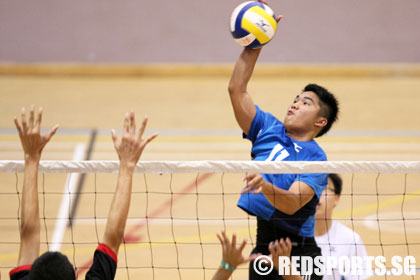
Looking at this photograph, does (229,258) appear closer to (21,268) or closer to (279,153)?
(279,153)

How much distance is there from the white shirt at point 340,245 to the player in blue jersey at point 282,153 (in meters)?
0.81

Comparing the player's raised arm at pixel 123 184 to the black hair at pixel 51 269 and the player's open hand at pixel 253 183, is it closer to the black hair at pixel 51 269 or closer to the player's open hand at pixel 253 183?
the black hair at pixel 51 269

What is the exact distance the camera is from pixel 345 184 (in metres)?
7.42

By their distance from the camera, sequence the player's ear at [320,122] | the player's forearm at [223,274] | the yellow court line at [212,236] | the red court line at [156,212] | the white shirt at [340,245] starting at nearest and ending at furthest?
the player's forearm at [223,274] → the player's ear at [320,122] → the white shirt at [340,245] → the red court line at [156,212] → the yellow court line at [212,236]

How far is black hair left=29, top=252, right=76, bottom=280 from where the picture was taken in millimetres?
2836

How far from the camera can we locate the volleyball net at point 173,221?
578 cm

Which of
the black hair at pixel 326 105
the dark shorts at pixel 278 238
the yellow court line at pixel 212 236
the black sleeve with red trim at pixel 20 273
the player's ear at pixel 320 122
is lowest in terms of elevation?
the black sleeve with red trim at pixel 20 273

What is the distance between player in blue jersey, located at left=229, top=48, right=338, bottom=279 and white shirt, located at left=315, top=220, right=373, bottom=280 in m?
0.81

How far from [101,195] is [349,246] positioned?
10.6ft

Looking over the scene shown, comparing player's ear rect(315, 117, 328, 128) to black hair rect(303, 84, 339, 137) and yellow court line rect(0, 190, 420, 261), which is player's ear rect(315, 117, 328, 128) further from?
yellow court line rect(0, 190, 420, 261)

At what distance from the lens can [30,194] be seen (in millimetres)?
3215

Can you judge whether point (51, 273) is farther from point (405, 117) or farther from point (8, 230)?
point (405, 117)

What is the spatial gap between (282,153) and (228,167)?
0.35 meters

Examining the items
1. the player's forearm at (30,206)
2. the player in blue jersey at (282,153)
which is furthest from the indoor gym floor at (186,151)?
the player's forearm at (30,206)
